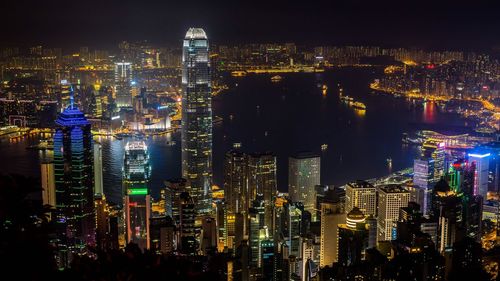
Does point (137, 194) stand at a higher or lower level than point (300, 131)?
lower

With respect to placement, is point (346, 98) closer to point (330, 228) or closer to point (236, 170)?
point (236, 170)

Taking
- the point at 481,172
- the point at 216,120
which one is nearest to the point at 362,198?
the point at 481,172

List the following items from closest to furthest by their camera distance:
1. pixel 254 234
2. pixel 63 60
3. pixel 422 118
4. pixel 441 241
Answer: pixel 441 241 < pixel 254 234 < pixel 63 60 < pixel 422 118

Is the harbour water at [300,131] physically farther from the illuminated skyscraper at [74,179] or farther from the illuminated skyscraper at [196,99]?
the illuminated skyscraper at [74,179]

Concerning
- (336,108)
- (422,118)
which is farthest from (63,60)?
(422,118)

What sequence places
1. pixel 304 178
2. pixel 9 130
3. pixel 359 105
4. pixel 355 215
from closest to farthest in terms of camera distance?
pixel 355 215
pixel 304 178
pixel 9 130
pixel 359 105

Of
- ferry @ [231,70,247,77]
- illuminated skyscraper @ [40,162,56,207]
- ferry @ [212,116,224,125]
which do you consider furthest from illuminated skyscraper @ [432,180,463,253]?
ferry @ [231,70,247,77]

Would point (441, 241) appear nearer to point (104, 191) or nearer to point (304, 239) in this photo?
point (304, 239)

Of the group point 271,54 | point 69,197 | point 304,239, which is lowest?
point 304,239
